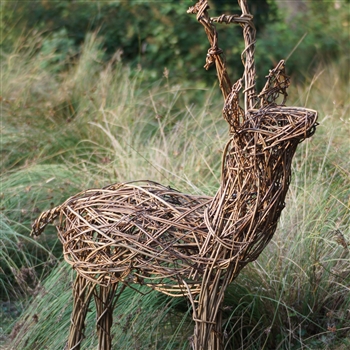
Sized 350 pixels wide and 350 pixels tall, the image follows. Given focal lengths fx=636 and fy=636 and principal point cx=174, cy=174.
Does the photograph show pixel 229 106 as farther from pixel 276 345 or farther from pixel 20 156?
pixel 20 156

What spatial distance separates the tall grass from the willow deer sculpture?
1.88 feet

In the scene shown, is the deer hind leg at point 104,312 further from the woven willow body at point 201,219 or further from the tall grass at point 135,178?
the tall grass at point 135,178

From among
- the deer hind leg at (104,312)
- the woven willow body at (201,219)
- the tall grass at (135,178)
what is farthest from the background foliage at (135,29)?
the woven willow body at (201,219)

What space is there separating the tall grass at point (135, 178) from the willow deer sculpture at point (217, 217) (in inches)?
22.6

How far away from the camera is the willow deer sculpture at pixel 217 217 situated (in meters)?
1.79

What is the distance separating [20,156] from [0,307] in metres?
1.21

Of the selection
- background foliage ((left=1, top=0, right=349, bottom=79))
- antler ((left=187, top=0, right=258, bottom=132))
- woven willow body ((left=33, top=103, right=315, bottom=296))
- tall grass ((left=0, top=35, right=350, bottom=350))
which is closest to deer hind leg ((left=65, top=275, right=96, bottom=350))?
woven willow body ((left=33, top=103, right=315, bottom=296))

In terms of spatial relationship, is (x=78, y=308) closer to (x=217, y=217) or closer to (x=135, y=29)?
(x=217, y=217)

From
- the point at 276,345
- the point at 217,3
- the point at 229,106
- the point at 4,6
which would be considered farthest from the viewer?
the point at 217,3

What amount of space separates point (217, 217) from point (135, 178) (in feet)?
6.08

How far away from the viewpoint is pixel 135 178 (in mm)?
3668

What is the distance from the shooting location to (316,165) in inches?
144

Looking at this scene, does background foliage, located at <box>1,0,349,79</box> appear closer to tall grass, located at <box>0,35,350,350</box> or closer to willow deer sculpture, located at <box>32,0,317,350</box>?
tall grass, located at <box>0,35,350,350</box>

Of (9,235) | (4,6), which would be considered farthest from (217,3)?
(9,235)
